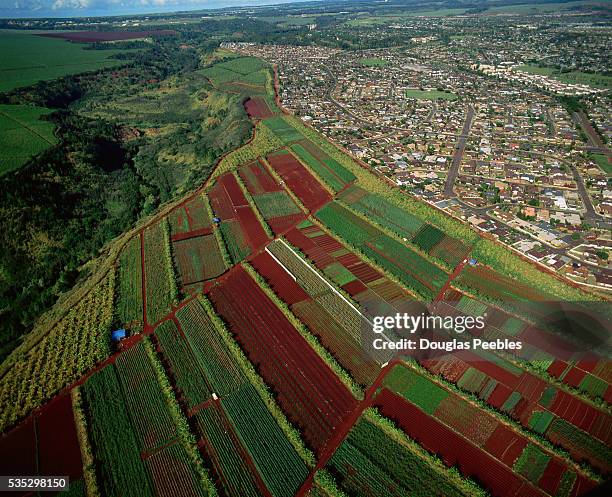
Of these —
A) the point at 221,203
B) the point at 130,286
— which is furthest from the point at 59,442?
the point at 221,203

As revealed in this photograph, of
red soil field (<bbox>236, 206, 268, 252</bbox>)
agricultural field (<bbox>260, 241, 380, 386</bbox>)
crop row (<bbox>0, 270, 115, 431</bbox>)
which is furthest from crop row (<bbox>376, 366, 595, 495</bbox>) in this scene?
crop row (<bbox>0, 270, 115, 431</bbox>)

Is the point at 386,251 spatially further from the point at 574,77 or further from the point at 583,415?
the point at 574,77

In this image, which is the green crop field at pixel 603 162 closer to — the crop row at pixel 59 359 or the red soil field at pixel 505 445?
the red soil field at pixel 505 445

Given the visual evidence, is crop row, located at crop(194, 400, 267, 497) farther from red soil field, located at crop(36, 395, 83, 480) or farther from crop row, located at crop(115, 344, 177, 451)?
red soil field, located at crop(36, 395, 83, 480)

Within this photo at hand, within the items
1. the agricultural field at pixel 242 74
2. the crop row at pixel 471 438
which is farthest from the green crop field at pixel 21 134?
the crop row at pixel 471 438

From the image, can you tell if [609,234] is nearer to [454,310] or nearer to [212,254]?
[454,310]

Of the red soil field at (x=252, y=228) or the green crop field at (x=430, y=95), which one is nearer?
the red soil field at (x=252, y=228)

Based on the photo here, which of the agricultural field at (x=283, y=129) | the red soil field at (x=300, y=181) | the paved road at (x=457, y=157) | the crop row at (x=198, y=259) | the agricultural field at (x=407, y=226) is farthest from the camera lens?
the agricultural field at (x=283, y=129)
